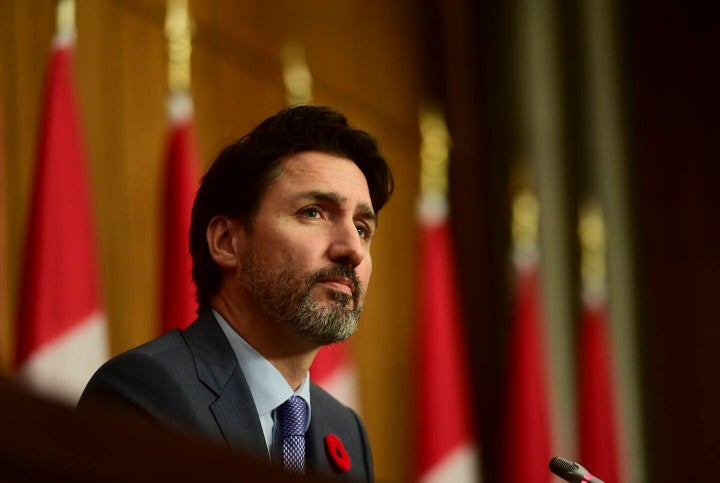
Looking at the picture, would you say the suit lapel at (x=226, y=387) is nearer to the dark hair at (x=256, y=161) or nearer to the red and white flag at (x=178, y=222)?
the dark hair at (x=256, y=161)

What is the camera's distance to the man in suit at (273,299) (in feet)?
6.18

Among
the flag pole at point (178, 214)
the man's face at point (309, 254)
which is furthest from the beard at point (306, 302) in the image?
the flag pole at point (178, 214)

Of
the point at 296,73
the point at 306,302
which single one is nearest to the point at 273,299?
the point at 306,302

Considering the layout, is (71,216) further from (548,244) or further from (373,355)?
(548,244)

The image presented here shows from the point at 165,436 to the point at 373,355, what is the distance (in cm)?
433

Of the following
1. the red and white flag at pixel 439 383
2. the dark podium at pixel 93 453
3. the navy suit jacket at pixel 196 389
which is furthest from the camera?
the red and white flag at pixel 439 383

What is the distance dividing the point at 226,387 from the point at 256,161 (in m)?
0.57

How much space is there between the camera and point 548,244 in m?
5.68

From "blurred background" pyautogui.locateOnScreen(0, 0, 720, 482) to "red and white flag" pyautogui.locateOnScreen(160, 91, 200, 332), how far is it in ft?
0.82

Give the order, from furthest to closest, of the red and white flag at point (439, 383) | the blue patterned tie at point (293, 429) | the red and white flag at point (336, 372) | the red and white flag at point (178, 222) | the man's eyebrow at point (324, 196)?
the red and white flag at point (439, 383), the red and white flag at point (336, 372), the red and white flag at point (178, 222), the man's eyebrow at point (324, 196), the blue patterned tie at point (293, 429)

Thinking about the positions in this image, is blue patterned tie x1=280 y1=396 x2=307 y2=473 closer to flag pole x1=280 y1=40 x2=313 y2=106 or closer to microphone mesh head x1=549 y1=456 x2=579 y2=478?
microphone mesh head x1=549 y1=456 x2=579 y2=478

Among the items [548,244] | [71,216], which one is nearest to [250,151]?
[71,216]

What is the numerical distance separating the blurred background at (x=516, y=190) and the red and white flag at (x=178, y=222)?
25 cm

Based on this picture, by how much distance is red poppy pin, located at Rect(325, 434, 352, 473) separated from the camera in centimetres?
215
